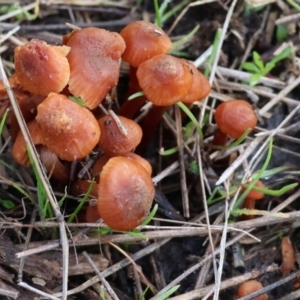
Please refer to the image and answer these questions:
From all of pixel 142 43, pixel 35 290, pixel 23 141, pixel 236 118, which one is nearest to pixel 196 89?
pixel 236 118

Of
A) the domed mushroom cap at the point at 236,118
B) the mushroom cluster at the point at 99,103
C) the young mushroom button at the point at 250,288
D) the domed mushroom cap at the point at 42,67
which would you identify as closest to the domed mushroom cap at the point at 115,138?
the mushroom cluster at the point at 99,103

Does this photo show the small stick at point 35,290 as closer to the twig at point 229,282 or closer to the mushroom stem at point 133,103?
the twig at point 229,282

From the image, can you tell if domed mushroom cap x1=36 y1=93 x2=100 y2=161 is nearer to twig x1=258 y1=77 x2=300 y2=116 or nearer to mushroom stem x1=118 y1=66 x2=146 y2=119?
mushroom stem x1=118 y1=66 x2=146 y2=119

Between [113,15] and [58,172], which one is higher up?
[113,15]

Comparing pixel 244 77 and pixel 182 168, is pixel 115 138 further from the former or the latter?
pixel 244 77

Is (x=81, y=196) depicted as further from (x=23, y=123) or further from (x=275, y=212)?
(x=275, y=212)

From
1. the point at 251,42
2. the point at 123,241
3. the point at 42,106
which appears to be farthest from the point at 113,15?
the point at 123,241

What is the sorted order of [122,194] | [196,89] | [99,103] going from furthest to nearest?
[196,89]
[99,103]
[122,194]
